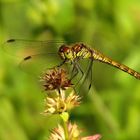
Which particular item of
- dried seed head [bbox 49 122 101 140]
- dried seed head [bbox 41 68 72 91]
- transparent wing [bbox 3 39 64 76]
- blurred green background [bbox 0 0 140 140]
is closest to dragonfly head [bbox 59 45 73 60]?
dried seed head [bbox 41 68 72 91]

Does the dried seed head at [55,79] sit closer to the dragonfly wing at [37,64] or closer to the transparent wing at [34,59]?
the transparent wing at [34,59]

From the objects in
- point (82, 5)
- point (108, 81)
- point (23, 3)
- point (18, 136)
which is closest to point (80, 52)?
point (18, 136)

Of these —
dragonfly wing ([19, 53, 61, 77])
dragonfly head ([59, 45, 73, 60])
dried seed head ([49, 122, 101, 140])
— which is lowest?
dried seed head ([49, 122, 101, 140])

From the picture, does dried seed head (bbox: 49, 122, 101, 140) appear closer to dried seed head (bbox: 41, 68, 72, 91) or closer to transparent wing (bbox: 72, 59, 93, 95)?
dried seed head (bbox: 41, 68, 72, 91)

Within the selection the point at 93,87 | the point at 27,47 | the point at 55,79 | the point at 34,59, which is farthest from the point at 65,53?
the point at 34,59

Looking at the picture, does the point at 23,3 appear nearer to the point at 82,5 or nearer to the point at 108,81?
the point at 82,5

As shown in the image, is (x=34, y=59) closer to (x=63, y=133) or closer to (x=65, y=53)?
(x=65, y=53)
